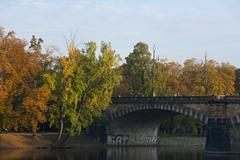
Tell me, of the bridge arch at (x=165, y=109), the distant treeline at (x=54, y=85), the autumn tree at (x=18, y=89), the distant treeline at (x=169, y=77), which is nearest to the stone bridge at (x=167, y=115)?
the bridge arch at (x=165, y=109)

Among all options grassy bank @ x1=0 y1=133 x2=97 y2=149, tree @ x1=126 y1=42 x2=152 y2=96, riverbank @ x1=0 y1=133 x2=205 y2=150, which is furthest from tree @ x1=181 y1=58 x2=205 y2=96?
grassy bank @ x1=0 y1=133 x2=97 y2=149

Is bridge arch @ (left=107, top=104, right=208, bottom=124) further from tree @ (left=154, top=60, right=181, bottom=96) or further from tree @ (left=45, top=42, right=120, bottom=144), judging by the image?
tree @ (left=154, top=60, right=181, bottom=96)

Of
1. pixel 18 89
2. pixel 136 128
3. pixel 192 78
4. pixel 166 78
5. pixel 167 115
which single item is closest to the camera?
pixel 18 89

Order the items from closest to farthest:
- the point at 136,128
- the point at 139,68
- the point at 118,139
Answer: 1. the point at 118,139
2. the point at 136,128
3. the point at 139,68

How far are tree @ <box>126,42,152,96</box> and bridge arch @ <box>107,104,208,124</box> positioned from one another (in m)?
14.4

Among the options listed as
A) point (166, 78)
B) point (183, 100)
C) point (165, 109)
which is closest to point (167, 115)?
point (165, 109)

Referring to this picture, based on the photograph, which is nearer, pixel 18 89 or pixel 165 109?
pixel 18 89

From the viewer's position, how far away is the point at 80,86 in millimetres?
75438

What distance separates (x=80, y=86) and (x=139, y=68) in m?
27.8

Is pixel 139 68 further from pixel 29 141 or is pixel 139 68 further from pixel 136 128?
pixel 29 141

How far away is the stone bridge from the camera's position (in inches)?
2756

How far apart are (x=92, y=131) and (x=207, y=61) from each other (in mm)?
28920

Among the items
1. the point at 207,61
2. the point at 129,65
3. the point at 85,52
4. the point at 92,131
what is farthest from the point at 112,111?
the point at 207,61

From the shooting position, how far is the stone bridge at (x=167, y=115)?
70.0 metres
